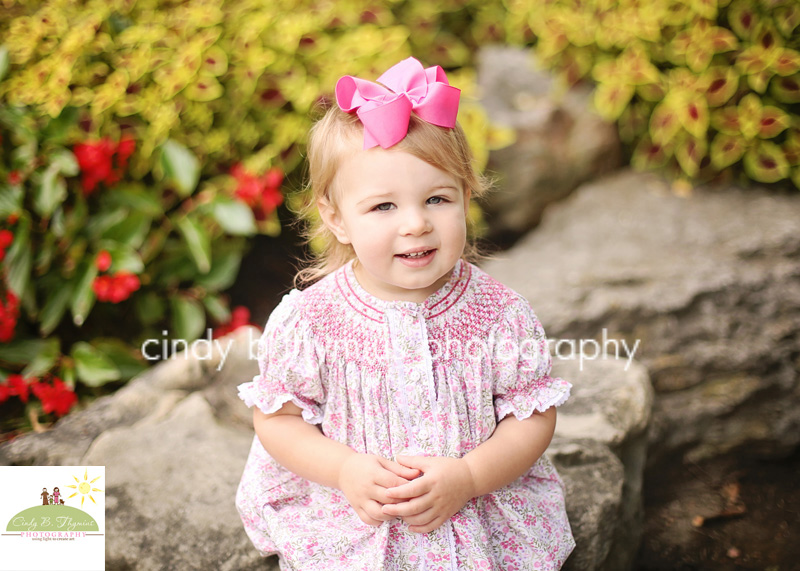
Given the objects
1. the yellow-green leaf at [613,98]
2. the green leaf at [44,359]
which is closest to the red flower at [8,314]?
the green leaf at [44,359]

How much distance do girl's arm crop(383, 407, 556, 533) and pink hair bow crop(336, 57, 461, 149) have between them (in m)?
0.61

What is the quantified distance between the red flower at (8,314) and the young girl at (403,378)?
1523 millimetres

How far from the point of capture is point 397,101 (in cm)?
123

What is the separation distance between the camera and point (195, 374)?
2.31 metres

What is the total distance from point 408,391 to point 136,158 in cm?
196

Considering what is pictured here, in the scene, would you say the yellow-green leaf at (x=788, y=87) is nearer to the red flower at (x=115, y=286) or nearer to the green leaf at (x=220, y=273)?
the green leaf at (x=220, y=273)

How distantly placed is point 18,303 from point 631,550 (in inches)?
88.1

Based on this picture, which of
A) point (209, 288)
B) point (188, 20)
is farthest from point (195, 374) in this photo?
point (188, 20)

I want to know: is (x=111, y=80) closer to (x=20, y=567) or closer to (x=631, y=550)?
(x=20, y=567)

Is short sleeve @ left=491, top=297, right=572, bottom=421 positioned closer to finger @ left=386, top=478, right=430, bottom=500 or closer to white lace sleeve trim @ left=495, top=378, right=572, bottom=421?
white lace sleeve trim @ left=495, top=378, right=572, bottom=421

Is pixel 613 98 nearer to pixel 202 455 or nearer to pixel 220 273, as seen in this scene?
pixel 220 273

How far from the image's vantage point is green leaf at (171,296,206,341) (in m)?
2.75

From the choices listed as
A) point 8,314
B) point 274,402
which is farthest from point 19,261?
point 274,402

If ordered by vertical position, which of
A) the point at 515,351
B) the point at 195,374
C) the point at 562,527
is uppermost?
the point at 515,351
